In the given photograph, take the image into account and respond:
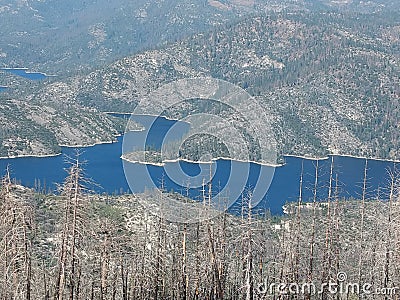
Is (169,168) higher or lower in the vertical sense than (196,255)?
lower

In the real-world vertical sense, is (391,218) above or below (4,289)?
above

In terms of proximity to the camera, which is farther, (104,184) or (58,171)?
(58,171)

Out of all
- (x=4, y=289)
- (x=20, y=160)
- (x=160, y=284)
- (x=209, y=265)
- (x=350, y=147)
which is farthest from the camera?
(x=350, y=147)

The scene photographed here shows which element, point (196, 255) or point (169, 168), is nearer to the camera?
point (196, 255)

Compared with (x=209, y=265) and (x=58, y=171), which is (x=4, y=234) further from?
(x=58, y=171)

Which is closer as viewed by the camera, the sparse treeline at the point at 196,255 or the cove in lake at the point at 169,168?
the sparse treeline at the point at 196,255

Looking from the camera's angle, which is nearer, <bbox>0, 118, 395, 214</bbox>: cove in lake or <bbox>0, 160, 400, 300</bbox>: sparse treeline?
<bbox>0, 160, 400, 300</bbox>: sparse treeline

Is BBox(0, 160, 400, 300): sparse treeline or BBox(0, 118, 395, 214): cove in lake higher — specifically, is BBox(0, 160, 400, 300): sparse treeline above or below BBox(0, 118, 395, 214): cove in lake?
above

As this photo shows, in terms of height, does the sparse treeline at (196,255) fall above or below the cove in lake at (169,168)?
above

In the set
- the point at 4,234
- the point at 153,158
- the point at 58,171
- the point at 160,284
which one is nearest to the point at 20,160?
the point at 58,171

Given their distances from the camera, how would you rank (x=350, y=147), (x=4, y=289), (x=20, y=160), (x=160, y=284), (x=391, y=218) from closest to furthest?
(x=4, y=289), (x=391, y=218), (x=160, y=284), (x=20, y=160), (x=350, y=147)
